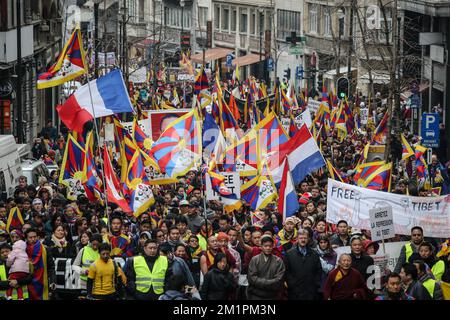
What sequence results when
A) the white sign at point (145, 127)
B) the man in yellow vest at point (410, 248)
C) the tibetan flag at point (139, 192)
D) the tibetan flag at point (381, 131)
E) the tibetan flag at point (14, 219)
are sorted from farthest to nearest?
the tibetan flag at point (381, 131)
the white sign at point (145, 127)
the tibetan flag at point (139, 192)
the tibetan flag at point (14, 219)
the man in yellow vest at point (410, 248)

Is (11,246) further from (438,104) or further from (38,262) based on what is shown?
(438,104)

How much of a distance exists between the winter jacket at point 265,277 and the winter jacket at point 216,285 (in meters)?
0.23

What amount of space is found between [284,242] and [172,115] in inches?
485

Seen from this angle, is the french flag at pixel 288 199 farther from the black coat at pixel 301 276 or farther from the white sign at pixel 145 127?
the white sign at pixel 145 127

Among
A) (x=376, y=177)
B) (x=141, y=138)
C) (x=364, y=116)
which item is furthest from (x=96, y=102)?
(x=364, y=116)

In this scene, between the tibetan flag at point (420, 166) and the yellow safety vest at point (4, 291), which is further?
the tibetan flag at point (420, 166)

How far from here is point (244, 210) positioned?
2408 cm

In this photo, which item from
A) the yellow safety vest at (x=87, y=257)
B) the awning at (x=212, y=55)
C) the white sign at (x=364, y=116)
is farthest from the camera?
the awning at (x=212, y=55)

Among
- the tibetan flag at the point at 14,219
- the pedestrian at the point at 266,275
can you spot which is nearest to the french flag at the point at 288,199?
the tibetan flag at the point at 14,219

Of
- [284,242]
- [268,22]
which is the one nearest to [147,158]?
[284,242]

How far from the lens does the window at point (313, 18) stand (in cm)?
7894

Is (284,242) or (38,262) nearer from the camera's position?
(38,262)

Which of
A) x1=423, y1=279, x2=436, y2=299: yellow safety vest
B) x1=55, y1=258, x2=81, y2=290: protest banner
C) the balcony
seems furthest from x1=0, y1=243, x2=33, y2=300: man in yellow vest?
the balcony

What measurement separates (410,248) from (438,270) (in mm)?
1108
